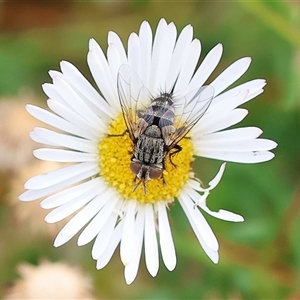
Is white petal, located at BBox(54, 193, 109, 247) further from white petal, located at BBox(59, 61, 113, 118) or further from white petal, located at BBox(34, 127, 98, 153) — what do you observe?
white petal, located at BBox(59, 61, 113, 118)

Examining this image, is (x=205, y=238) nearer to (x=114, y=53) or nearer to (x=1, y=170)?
(x=114, y=53)

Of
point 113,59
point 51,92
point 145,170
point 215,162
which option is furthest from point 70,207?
point 215,162

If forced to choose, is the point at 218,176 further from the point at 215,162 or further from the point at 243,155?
the point at 215,162

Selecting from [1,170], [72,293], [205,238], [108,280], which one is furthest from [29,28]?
[205,238]

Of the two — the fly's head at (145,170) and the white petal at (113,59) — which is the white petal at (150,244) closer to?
the fly's head at (145,170)

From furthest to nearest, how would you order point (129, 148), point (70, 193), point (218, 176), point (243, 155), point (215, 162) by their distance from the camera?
point (215, 162), point (129, 148), point (70, 193), point (243, 155), point (218, 176)

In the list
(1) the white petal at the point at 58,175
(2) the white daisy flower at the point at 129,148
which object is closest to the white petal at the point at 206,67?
(2) the white daisy flower at the point at 129,148
